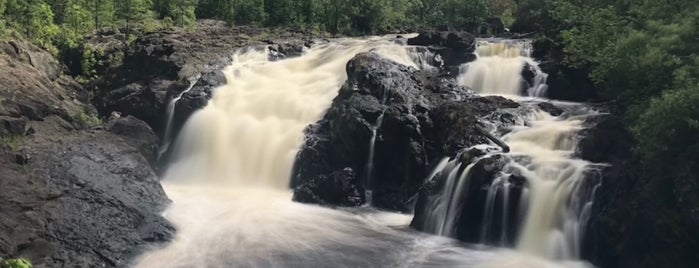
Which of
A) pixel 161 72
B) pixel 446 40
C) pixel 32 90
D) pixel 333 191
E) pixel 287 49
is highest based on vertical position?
pixel 446 40

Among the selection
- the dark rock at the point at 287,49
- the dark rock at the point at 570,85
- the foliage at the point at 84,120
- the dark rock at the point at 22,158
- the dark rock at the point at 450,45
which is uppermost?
the dark rock at the point at 450,45

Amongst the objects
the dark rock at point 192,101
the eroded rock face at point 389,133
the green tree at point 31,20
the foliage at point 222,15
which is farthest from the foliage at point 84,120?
the eroded rock face at point 389,133

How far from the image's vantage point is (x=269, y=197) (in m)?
26.6

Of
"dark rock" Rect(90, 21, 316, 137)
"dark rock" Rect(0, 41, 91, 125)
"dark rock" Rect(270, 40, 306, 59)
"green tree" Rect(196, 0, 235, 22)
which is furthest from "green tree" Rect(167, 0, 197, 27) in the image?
"dark rock" Rect(0, 41, 91, 125)

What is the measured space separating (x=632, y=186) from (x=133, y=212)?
16.6 metres

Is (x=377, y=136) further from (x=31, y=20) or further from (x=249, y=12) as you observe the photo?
(x=249, y=12)

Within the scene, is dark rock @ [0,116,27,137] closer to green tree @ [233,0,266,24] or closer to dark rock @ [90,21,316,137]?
dark rock @ [90,21,316,137]

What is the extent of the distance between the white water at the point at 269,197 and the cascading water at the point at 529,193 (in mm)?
567

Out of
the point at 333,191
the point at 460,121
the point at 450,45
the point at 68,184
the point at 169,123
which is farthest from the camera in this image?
the point at 450,45

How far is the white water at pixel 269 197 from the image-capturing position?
64.1 feet

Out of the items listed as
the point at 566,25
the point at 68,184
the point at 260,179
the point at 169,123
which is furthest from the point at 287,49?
the point at 68,184

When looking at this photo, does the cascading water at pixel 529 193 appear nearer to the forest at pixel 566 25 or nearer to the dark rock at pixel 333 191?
the forest at pixel 566 25

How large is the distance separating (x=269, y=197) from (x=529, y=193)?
11.3 m

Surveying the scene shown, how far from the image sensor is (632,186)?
63.0 ft
